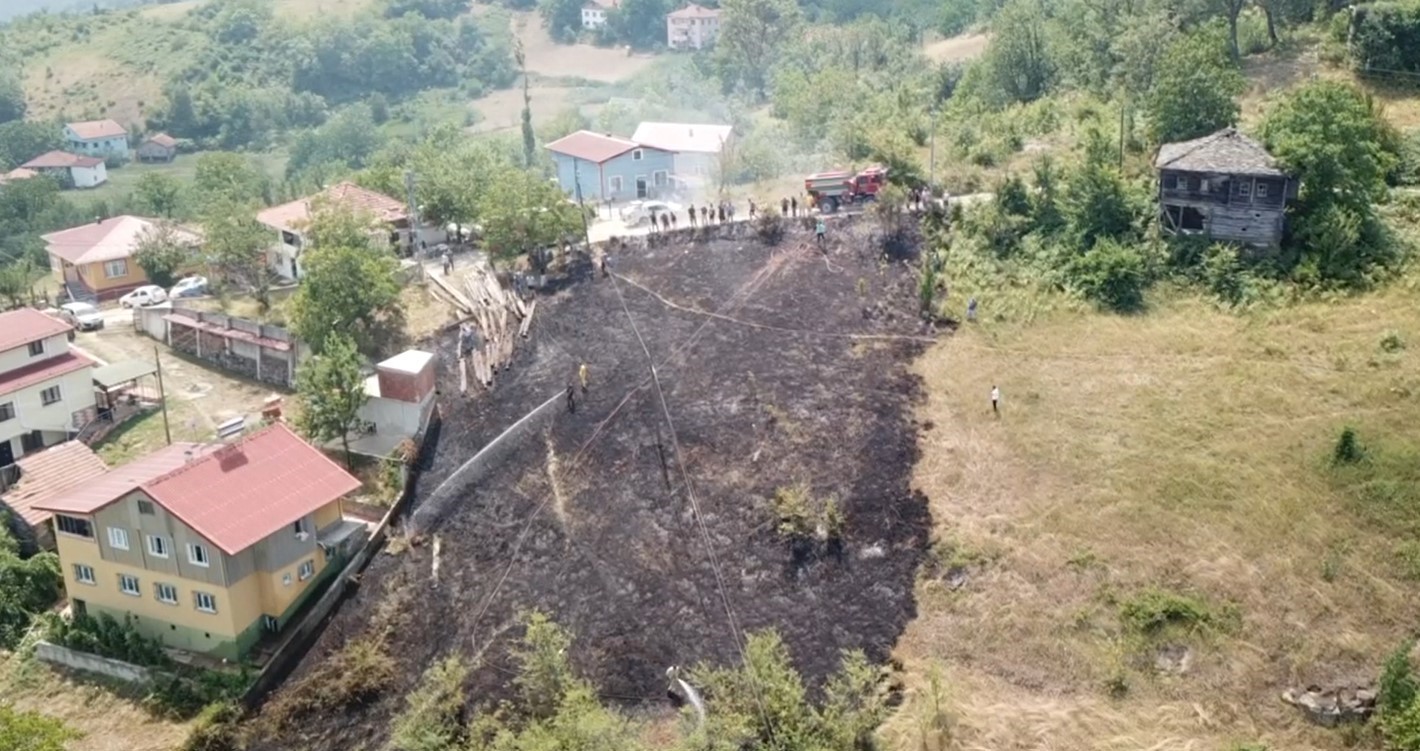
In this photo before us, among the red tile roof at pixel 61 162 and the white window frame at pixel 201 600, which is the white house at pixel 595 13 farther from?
the white window frame at pixel 201 600

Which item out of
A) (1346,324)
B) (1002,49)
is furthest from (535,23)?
(1346,324)

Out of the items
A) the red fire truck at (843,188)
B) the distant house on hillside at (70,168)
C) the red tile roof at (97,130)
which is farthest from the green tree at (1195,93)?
the red tile roof at (97,130)

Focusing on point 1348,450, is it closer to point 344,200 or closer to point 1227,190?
point 1227,190

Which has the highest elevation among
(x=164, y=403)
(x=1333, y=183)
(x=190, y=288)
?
(x=1333, y=183)

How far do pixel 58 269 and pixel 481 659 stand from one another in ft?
109

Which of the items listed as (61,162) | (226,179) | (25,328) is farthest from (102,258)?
(61,162)

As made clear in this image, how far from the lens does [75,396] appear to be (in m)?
37.5

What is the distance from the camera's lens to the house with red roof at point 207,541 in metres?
28.6

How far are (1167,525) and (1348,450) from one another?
4.70 meters

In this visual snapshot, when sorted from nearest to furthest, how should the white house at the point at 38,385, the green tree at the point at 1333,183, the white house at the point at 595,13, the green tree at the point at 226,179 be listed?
the green tree at the point at 1333,183, the white house at the point at 38,385, the green tree at the point at 226,179, the white house at the point at 595,13

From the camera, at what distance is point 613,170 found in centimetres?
5319

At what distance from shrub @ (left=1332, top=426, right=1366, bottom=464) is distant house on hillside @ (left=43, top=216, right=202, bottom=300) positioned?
4031 centimetres

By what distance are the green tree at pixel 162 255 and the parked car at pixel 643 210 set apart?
55.9ft

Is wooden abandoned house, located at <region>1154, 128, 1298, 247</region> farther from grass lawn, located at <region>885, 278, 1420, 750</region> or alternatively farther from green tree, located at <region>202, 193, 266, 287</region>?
green tree, located at <region>202, 193, 266, 287</region>
